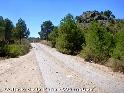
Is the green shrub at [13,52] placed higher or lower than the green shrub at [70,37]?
lower

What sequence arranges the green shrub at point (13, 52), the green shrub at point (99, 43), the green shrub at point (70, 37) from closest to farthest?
1. the green shrub at point (99, 43)
2. the green shrub at point (13, 52)
3. the green shrub at point (70, 37)

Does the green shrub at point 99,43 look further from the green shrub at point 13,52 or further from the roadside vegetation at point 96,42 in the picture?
the green shrub at point 13,52

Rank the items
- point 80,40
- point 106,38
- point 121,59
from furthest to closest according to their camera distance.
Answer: point 80,40
point 106,38
point 121,59

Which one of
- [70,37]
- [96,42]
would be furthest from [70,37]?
[96,42]

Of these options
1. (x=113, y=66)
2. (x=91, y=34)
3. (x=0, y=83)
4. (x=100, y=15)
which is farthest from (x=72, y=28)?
(x=100, y=15)

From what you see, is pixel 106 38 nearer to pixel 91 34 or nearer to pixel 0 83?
pixel 91 34

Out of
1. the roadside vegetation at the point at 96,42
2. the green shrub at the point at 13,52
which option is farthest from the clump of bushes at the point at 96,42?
the green shrub at the point at 13,52

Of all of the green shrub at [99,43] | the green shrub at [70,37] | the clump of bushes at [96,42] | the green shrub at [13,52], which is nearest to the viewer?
the clump of bushes at [96,42]

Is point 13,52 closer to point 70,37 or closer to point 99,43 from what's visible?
point 70,37

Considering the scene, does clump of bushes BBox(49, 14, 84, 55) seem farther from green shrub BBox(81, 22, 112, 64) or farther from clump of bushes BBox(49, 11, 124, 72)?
green shrub BBox(81, 22, 112, 64)

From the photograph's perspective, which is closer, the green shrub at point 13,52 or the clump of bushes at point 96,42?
the clump of bushes at point 96,42

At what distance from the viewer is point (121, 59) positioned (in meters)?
25.7

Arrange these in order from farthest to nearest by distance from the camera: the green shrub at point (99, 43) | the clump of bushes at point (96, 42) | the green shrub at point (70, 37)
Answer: the green shrub at point (70, 37)
the green shrub at point (99, 43)
the clump of bushes at point (96, 42)

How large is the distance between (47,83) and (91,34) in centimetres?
1757
